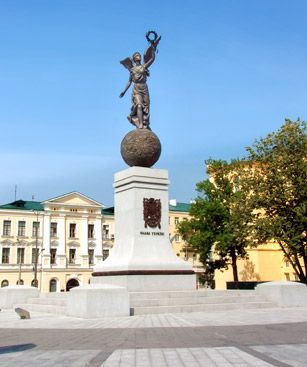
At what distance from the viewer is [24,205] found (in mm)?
64000

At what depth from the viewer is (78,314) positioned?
16328mm

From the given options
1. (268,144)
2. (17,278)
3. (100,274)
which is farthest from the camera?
(17,278)

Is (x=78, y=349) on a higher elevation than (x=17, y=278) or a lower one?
lower

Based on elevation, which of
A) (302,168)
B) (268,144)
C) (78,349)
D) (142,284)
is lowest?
(78,349)

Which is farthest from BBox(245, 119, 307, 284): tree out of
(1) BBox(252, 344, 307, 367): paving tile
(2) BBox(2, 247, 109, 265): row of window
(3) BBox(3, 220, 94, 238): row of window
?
(2) BBox(2, 247, 109, 265): row of window

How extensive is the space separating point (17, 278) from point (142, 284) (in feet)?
141

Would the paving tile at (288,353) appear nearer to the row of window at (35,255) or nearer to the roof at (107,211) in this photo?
the row of window at (35,255)

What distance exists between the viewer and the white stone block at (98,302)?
52.4 feet

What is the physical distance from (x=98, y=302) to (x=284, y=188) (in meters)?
17.2

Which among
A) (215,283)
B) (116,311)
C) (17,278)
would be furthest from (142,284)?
(17,278)

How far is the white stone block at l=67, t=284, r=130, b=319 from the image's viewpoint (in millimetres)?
15969

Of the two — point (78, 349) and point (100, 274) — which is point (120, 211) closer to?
point (100, 274)

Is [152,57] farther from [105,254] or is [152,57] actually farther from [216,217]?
[105,254]

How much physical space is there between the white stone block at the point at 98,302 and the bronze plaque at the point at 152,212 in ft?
21.1
